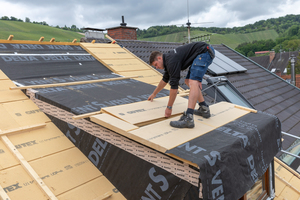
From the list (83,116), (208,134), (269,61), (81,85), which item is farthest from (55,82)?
(269,61)

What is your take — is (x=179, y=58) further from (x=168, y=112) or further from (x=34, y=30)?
(x=34, y=30)

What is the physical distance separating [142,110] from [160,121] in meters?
0.34

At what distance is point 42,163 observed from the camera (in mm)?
2400

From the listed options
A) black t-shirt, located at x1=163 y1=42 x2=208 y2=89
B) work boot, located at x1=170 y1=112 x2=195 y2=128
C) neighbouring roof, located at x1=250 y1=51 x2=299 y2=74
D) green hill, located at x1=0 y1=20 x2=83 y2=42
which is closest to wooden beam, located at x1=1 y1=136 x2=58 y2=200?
work boot, located at x1=170 y1=112 x2=195 y2=128

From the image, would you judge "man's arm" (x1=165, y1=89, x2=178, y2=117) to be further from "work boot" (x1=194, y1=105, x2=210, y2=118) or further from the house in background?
the house in background

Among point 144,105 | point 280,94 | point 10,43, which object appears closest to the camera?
point 144,105

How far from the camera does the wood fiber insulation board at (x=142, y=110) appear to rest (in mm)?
2595

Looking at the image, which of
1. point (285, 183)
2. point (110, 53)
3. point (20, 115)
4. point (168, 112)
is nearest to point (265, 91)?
point (285, 183)

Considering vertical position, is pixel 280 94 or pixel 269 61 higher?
A: pixel 280 94

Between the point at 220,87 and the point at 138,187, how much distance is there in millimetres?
4735

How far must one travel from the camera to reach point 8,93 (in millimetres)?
3277

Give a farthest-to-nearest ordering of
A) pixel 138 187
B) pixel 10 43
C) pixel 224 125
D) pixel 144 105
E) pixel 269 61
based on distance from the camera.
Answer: pixel 269 61, pixel 10 43, pixel 144 105, pixel 224 125, pixel 138 187

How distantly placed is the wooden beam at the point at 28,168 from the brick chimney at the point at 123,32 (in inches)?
320

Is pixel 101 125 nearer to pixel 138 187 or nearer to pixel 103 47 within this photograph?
pixel 138 187
